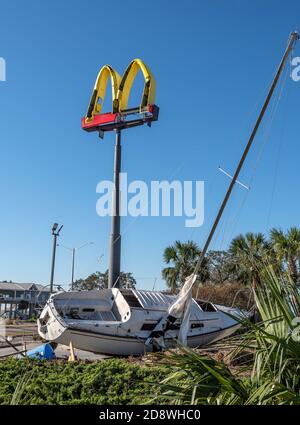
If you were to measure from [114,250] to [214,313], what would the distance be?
682 cm


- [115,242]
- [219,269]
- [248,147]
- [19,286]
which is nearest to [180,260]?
[219,269]

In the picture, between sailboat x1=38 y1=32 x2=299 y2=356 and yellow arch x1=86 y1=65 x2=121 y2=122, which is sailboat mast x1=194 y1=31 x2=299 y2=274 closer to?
sailboat x1=38 y1=32 x2=299 y2=356

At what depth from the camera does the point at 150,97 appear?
90.2ft

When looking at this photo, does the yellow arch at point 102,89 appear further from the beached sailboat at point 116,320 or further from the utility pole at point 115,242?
the beached sailboat at point 116,320

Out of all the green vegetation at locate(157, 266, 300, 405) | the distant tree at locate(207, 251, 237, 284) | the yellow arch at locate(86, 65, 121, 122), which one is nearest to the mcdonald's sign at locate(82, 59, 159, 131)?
the yellow arch at locate(86, 65, 121, 122)

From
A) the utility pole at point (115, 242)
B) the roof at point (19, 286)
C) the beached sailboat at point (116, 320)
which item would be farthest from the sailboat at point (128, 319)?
the roof at point (19, 286)

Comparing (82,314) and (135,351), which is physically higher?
(82,314)

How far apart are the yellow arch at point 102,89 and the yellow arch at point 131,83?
15.5 inches

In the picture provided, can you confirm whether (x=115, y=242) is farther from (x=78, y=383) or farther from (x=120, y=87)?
(x=78, y=383)

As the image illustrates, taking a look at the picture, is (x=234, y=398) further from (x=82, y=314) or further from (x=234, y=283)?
(x=234, y=283)

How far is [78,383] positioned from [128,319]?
895cm

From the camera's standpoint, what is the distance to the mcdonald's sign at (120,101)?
27.4m

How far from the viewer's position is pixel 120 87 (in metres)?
27.9
